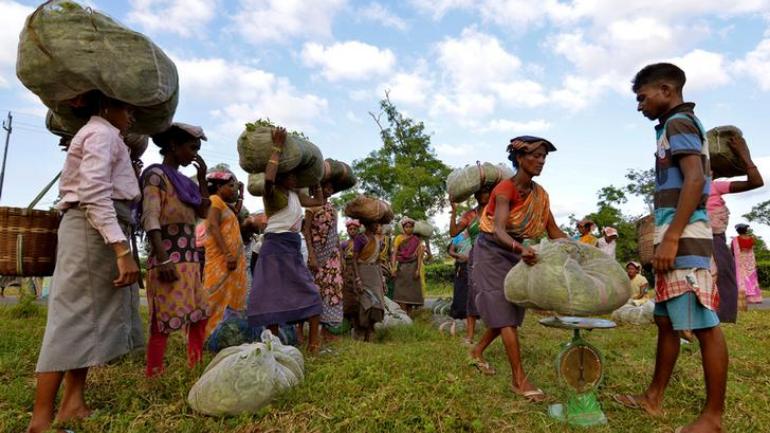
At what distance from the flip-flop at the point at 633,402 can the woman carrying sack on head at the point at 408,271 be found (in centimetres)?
555

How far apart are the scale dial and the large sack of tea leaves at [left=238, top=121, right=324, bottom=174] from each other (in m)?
2.66

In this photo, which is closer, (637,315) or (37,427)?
(37,427)

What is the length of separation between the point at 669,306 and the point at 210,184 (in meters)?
4.07

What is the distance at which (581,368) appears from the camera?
116 inches

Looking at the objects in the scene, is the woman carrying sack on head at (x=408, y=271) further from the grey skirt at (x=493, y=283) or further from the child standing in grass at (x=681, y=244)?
the child standing in grass at (x=681, y=244)

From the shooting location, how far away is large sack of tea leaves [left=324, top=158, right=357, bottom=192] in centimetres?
530

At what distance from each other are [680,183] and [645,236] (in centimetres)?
201

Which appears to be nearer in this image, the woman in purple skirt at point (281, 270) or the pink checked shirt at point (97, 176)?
the pink checked shirt at point (97, 176)

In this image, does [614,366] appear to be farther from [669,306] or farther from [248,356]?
[248,356]

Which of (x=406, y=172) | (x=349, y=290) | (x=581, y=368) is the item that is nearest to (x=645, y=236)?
(x=581, y=368)

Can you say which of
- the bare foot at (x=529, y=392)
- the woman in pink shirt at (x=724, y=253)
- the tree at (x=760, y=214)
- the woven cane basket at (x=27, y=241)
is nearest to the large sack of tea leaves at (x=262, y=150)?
the woven cane basket at (x=27, y=241)

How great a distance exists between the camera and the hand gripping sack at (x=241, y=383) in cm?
A: 282

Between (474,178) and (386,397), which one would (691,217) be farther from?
(474,178)

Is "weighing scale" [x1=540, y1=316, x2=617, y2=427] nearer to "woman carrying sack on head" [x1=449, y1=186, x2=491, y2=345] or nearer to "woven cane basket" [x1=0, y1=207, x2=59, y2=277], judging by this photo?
"woman carrying sack on head" [x1=449, y1=186, x2=491, y2=345]
